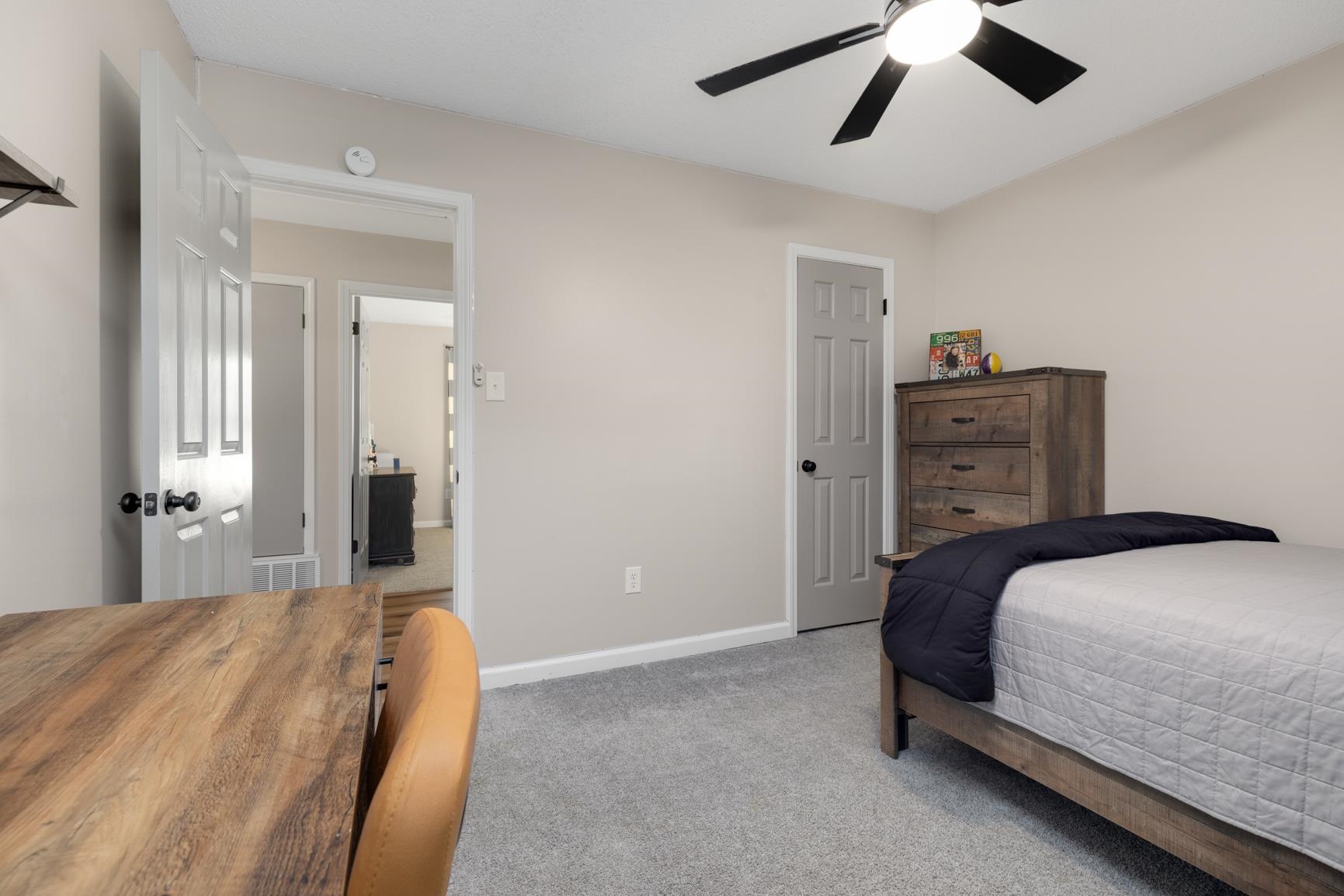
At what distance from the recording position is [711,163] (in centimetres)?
311

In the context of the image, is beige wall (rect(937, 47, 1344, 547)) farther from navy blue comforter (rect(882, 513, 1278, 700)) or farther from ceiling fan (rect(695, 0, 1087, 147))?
ceiling fan (rect(695, 0, 1087, 147))

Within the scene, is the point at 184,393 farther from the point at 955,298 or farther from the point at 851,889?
the point at 955,298

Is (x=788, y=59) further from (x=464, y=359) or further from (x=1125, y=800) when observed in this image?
(x=1125, y=800)

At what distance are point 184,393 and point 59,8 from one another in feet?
2.81

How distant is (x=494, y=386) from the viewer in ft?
8.79

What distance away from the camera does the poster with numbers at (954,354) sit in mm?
3428

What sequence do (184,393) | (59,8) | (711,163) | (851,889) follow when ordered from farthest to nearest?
(711,163) → (184,393) → (851,889) → (59,8)

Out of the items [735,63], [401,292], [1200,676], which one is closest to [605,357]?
[735,63]

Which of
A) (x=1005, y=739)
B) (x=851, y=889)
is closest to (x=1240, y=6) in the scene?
(x=1005, y=739)

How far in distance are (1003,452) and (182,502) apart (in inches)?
120

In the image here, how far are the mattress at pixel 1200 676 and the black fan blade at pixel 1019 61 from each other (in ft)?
4.18

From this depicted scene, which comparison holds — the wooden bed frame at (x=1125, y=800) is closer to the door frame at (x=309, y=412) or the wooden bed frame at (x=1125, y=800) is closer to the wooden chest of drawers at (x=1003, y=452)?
the wooden chest of drawers at (x=1003, y=452)

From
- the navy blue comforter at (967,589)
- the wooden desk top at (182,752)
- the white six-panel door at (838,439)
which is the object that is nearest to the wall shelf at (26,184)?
the wooden desk top at (182,752)

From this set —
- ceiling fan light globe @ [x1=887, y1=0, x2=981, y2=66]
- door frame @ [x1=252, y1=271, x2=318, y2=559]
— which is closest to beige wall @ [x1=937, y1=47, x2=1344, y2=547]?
ceiling fan light globe @ [x1=887, y1=0, x2=981, y2=66]
